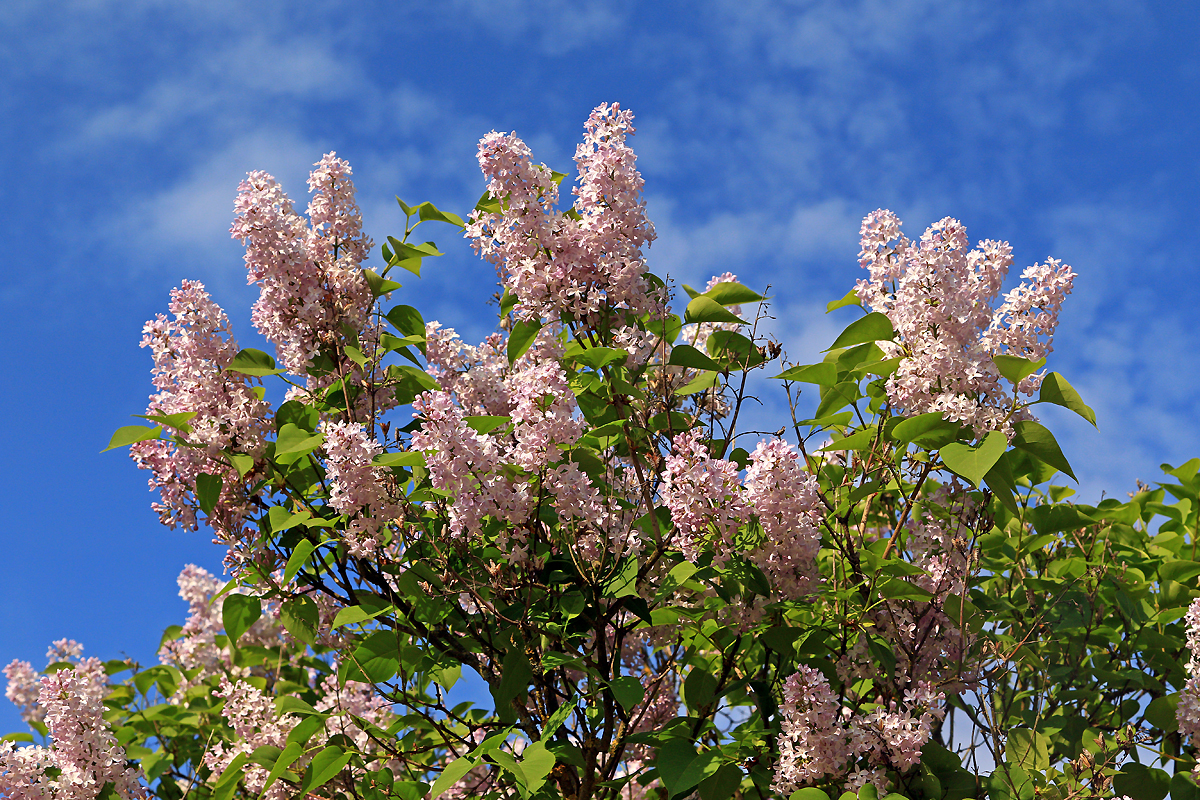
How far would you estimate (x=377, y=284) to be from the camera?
3.62 m

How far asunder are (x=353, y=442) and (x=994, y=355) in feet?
6.47

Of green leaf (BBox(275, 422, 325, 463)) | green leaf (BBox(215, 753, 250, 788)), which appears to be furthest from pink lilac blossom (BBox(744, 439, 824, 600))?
green leaf (BBox(215, 753, 250, 788))

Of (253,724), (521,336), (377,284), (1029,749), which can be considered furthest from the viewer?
(253,724)

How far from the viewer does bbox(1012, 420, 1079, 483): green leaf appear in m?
2.86

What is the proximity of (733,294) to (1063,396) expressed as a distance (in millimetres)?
1044

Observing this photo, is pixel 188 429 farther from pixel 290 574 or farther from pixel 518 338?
pixel 518 338

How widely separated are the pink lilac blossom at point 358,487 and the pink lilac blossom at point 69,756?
1346mm

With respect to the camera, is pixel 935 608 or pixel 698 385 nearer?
pixel 698 385

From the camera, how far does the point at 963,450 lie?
8.90 feet

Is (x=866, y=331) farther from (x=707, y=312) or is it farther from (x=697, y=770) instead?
(x=697, y=770)

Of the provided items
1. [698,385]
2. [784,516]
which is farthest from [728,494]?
[698,385]

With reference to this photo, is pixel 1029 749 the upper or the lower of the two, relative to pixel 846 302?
lower

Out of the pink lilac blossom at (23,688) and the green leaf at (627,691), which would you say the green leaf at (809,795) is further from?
the pink lilac blossom at (23,688)

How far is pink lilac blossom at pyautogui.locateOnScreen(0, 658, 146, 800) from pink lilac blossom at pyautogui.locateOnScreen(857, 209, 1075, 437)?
305 centimetres
